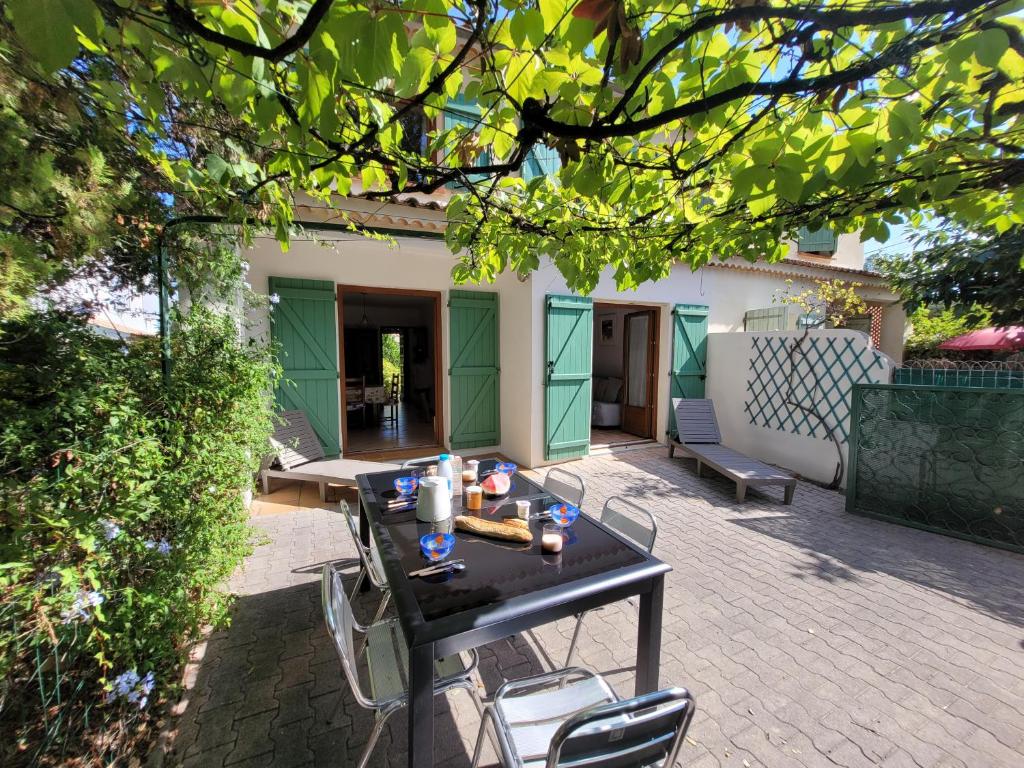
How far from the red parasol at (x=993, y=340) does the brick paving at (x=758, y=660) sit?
5543 mm

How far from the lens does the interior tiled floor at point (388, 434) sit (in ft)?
19.5

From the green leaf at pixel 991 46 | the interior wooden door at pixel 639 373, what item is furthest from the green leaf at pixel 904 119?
the interior wooden door at pixel 639 373

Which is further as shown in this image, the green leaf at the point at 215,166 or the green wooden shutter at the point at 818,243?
the green wooden shutter at the point at 818,243

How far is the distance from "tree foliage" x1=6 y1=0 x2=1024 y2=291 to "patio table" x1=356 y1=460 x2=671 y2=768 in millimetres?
1405

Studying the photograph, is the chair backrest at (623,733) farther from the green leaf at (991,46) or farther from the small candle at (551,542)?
the green leaf at (991,46)

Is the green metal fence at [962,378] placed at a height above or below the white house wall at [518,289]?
below

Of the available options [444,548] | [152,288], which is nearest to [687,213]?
[444,548]

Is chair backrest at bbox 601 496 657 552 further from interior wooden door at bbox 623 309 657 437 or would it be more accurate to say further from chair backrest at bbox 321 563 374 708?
interior wooden door at bbox 623 309 657 437

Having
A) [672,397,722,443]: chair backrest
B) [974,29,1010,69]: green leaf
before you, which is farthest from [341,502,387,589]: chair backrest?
[672,397,722,443]: chair backrest

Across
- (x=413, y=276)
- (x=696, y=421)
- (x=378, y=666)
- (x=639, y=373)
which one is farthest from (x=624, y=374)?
(x=378, y=666)

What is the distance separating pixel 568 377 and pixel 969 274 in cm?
573

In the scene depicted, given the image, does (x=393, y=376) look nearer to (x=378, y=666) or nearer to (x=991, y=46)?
(x=378, y=666)

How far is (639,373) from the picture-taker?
6863 millimetres

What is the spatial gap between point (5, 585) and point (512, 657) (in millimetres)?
1926
